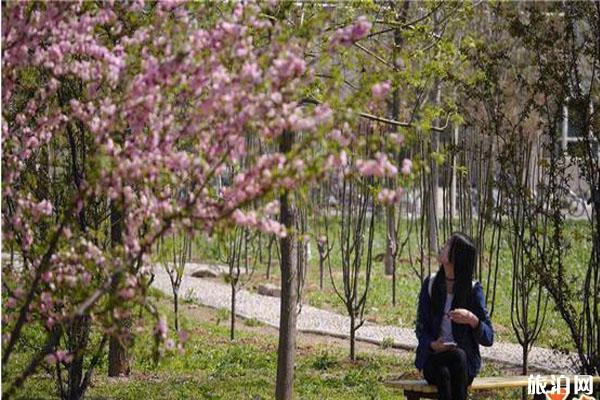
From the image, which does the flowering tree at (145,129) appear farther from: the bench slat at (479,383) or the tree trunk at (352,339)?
the tree trunk at (352,339)

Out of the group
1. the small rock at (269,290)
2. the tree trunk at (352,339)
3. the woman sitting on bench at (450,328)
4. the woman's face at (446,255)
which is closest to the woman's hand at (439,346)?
the woman sitting on bench at (450,328)

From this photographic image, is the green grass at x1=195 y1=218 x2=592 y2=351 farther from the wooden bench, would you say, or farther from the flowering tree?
the flowering tree

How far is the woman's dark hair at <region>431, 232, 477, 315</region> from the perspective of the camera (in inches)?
283

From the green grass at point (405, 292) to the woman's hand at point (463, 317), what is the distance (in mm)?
3606

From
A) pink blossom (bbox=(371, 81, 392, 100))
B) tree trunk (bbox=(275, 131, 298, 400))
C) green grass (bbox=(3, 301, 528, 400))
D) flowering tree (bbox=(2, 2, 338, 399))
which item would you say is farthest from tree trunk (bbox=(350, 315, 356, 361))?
pink blossom (bbox=(371, 81, 392, 100))

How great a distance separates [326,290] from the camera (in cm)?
1581

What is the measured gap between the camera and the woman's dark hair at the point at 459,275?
23.5 feet

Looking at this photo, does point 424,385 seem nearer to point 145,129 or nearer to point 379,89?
point 145,129

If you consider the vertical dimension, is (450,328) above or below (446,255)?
below

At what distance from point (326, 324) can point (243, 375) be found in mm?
3417

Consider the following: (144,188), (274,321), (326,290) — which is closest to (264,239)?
(326,290)

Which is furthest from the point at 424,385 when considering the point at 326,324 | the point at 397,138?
the point at 326,324

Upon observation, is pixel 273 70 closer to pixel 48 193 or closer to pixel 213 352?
pixel 48 193

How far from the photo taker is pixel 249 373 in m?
10.0
